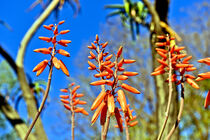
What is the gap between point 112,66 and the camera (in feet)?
1.66

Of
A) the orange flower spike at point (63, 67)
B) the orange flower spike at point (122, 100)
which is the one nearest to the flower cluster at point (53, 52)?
the orange flower spike at point (63, 67)

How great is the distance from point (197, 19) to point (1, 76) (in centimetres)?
583

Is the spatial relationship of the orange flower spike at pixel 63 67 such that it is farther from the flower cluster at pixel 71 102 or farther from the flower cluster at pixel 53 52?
the flower cluster at pixel 71 102

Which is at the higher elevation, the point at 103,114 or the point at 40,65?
the point at 40,65

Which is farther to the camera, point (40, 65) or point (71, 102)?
point (71, 102)

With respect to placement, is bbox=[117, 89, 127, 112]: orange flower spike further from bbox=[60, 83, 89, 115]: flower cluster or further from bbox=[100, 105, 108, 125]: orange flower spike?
bbox=[60, 83, 89, 115]: flower cluster

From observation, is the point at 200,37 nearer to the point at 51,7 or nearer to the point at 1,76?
the point at 1,76

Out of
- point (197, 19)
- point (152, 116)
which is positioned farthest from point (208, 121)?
point (197, 19)

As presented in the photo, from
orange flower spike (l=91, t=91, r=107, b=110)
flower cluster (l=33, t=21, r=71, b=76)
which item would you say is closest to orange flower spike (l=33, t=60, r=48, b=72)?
flower cluster (l=33, t=21, r=71, b=76)

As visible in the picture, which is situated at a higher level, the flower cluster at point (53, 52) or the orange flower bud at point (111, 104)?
the flower cluster at point (53, 52)

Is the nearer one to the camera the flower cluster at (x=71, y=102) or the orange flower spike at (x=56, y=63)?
the orange flower spike at (x=56, y=63)

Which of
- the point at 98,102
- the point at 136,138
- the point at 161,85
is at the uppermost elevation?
the point at 98,102

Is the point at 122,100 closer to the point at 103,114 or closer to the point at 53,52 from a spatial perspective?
the point at 103,114

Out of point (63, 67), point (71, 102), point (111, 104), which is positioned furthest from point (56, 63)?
point (71, 102)
